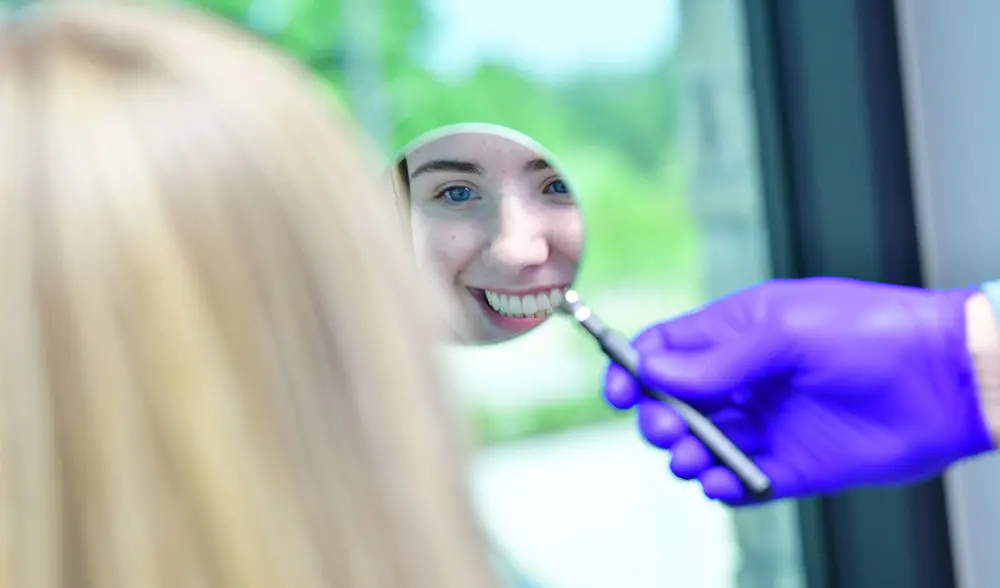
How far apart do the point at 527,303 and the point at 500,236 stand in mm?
82

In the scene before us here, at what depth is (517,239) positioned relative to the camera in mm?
763

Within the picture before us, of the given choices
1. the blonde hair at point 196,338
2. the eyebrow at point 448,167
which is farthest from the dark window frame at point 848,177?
the blonde hair at point 196,338

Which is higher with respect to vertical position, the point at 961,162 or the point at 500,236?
the point at 961,162

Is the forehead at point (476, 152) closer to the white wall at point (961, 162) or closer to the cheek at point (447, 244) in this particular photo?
the cheek at point (447, 244)

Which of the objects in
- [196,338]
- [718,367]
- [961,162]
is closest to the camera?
[196,338]

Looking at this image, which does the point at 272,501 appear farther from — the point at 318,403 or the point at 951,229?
the point at 951,229

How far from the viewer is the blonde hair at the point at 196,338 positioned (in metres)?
0.43

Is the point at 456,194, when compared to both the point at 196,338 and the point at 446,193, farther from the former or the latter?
the point at 196,338

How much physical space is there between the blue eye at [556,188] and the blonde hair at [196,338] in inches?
11.7

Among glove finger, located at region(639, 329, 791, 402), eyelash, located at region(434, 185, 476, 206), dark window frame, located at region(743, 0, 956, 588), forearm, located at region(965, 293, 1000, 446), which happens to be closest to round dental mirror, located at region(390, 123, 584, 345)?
eyelash, located at region(434, 185, 476, 206)

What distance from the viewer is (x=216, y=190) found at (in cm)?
45

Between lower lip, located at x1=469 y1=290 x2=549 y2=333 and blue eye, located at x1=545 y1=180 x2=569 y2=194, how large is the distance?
10 centimetres

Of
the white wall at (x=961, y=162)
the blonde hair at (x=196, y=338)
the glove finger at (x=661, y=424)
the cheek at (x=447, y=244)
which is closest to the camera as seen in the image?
the blonde hair at (x=196, y=338)

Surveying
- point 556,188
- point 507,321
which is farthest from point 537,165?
point 507,321
